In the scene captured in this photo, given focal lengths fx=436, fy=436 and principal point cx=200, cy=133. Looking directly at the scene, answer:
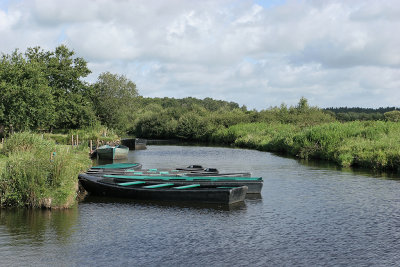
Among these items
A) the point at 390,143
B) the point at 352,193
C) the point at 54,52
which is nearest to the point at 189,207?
the point at 352,193

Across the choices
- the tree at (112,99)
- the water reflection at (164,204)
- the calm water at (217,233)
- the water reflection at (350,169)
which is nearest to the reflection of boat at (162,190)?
the water reflection at (164,204)

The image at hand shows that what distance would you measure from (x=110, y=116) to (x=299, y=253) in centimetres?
5868

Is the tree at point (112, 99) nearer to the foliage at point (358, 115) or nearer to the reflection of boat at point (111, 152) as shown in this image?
→ the reflection of boat at point (111, 152)

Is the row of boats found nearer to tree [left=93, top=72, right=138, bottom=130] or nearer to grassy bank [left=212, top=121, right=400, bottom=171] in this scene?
grassy bank [left=212, top=121, right=400, bottom=171]

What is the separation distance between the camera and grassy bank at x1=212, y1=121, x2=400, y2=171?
32219mm

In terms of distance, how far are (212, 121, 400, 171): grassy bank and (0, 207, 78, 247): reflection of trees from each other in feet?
75.2

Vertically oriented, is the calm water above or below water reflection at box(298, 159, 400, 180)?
below

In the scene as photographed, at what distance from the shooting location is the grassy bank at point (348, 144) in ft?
106

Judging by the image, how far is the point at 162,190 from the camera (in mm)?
20328

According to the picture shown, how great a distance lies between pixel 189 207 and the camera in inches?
769

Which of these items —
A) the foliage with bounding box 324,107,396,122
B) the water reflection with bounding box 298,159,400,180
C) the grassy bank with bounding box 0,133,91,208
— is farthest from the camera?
the foliage with bounding box 324,107,396,122

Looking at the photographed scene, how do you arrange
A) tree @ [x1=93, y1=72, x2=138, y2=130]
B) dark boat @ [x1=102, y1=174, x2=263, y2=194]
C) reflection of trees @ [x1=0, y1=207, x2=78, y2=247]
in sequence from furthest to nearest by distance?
1. tree @ [x1=93, y1=72, x2=138, y2=130]
2. dark boat @ [x1=102, y1=174, x2=263, y2=194]
3. reflection of trees @ [x1=0, y1=207, x2=78, y2=247]

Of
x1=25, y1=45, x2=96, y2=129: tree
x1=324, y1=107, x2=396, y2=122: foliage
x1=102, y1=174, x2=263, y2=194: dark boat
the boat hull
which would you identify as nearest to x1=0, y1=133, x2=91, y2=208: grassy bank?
x1=102, y1=174, x2=263, y2=194: dark boat

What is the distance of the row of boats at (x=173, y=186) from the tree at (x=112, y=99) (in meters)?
45.7
